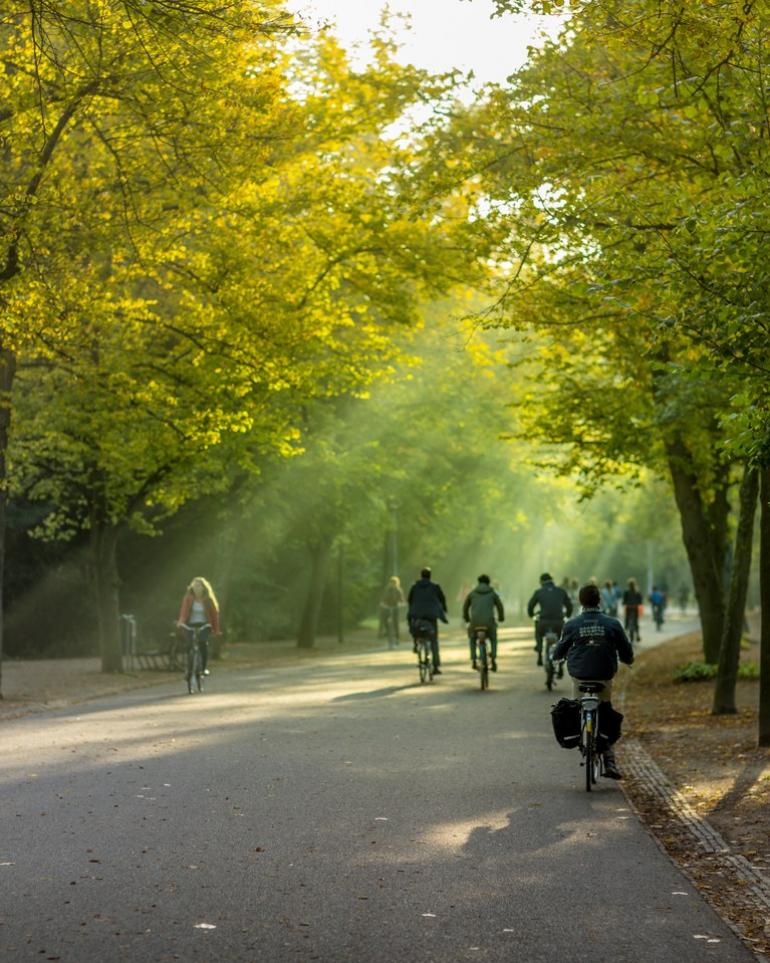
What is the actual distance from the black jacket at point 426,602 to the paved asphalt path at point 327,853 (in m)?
8.90

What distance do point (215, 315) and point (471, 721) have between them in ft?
28.7

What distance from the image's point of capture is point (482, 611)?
25.6m

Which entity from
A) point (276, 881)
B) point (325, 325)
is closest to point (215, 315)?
point (325, 325)

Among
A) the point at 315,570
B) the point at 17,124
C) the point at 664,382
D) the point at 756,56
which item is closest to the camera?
the point at 756,56

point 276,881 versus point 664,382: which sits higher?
point 664,382

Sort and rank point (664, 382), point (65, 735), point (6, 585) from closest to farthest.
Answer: point (65, 735), point (664, 382), point (6, 585)

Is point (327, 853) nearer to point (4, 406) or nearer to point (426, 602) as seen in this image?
point (4, 406)

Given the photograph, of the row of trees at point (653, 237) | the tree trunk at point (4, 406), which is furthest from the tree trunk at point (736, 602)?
the tree trunk at point (4, 406)

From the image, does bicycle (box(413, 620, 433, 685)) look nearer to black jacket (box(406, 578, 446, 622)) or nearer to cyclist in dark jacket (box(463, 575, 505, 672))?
black jacket (box(406, 578, 446, 622))

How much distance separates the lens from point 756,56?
12227mm

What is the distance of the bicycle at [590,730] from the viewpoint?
12483 mm

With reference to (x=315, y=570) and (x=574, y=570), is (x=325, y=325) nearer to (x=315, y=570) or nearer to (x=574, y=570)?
(x=315, y=570)

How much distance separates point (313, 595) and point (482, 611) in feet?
66.3

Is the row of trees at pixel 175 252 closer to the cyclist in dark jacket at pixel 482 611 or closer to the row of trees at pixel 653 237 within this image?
the row of trees at pixel 653 237
